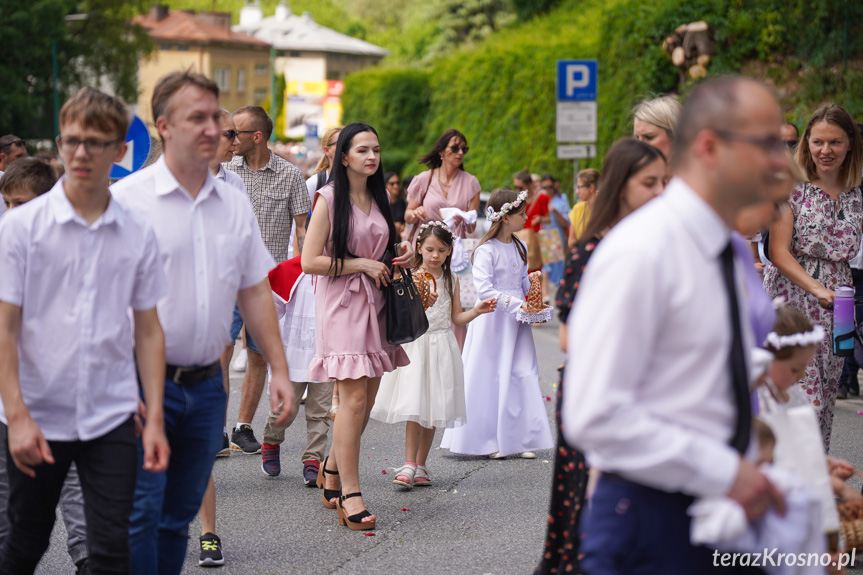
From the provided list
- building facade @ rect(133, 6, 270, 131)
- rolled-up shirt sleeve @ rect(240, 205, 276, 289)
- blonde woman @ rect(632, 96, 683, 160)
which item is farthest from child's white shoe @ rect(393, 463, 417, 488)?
building facade @ rect(133, 6, 270, 131)

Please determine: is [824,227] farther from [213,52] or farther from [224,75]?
[224,75]

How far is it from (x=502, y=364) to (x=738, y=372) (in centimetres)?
509

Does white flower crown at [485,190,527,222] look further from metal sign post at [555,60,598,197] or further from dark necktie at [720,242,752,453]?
metal sign post at [555,60,598,197]

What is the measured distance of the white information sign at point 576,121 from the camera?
15492 mm

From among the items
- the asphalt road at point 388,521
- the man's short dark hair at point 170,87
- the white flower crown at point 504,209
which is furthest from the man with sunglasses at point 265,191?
the man's short dark hair at point 170,87

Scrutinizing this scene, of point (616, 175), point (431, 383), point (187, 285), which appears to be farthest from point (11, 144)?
point (616, 175)

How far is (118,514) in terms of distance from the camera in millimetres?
3299

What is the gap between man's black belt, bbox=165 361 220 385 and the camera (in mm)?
3625

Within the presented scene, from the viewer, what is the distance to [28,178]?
504 cm

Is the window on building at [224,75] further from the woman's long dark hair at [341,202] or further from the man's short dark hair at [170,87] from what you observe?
the man's short dark hair at [170,87]

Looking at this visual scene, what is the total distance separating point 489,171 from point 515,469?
65.8 feet

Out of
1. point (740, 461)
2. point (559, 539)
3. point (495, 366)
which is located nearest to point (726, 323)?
point (740, 461)

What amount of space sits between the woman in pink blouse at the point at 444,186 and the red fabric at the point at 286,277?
2.65 meters

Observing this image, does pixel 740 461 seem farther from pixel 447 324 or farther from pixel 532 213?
pixel 532 213
